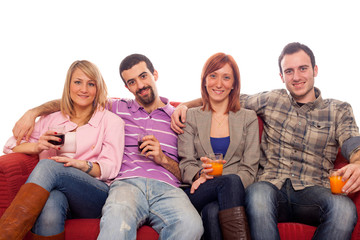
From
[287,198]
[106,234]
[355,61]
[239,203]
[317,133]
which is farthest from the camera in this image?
[355,61]

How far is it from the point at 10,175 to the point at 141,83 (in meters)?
1.02

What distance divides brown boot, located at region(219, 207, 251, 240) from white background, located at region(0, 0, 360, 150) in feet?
6.27

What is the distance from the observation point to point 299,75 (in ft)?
7.55

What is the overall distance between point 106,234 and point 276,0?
287cm

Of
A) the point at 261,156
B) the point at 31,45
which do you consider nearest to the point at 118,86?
the point at 31,45

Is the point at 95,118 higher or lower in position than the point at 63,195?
higher

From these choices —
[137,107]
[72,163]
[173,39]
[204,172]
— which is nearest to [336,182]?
[204,172]

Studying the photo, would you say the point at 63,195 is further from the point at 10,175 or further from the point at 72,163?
the point at 10,175

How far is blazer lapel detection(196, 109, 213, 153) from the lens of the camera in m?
2.28

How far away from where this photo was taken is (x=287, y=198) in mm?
2098

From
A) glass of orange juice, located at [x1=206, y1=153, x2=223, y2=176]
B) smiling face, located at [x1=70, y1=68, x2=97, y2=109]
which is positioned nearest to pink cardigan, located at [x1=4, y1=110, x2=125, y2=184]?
smiling face, located at [x1=70, y1=68, x2=97, y2=109]

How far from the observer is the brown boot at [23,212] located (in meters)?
1.60

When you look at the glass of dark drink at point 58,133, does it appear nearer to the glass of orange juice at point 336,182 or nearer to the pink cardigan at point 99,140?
the pink cardigan at point 99,140

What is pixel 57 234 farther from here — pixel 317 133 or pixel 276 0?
pixel 276 0
